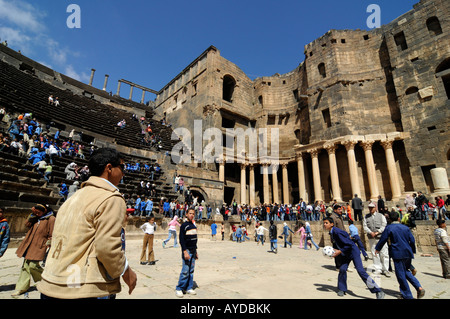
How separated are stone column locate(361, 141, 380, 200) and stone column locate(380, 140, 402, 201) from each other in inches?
40.5

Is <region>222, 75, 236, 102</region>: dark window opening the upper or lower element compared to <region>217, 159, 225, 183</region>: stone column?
upper

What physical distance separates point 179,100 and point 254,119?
12.1m

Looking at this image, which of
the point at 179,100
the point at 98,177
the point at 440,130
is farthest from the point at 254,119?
the point at 98,177

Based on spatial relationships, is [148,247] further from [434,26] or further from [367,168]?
[434,26]

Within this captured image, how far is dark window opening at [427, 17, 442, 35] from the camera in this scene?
19038 millimetres

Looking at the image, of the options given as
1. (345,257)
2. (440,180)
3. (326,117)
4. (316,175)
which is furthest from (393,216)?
(326,117)

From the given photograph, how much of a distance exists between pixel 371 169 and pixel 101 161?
72.4 ft

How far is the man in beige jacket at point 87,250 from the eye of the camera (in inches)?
61.5

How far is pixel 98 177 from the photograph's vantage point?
1.94 meters

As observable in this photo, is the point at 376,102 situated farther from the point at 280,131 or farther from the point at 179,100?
the point at 179,100

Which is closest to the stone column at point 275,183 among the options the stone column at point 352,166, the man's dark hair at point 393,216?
the stone column at point 352,166

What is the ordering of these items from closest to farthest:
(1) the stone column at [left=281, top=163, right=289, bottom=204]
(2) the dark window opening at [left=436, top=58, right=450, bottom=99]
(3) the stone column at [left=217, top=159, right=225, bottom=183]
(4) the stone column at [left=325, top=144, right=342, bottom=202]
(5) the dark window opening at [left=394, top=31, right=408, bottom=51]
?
(2) the dark window opening at [left=436, top=58, right=450, bottom=99] → (4) the stone column at [left=325, top=144, right=342, bottom=202] → (5) the dark window opening at [left=394, top=31, right=408, bottom=51] → (3) the stone column at [left=217, top=159, right=225, bottom=183] → (1) the stone column at [left=281, top=163, right=289, bottom=204]

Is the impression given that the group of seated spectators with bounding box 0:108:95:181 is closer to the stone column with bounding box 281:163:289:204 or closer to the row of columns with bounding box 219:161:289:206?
the row of columns with bounding box 219:161:289:206

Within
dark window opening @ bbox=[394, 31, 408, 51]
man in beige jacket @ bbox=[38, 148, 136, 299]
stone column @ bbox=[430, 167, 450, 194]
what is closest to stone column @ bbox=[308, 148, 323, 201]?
stone column @ bbox=[430, 167, 450, 194]
